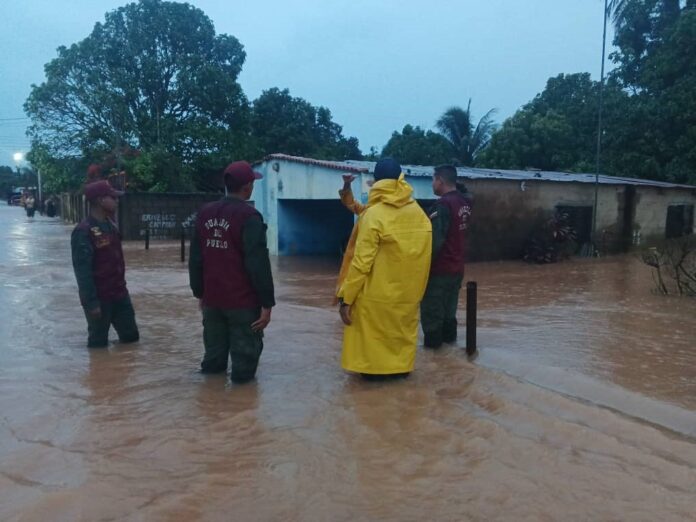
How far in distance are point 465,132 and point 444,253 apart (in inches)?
1262

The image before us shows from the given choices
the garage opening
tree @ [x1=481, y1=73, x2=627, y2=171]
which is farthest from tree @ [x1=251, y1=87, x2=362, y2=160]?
the garage opening

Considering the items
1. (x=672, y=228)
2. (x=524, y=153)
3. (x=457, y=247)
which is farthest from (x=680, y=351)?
(x=524, y=153)

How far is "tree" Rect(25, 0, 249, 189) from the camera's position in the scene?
28.5 m

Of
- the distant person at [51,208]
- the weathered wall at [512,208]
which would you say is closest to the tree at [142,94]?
the weathered wall at [512,208]

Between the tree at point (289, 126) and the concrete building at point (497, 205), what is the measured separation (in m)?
13.1

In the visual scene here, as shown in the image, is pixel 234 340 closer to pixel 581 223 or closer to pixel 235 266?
pixel 235 266

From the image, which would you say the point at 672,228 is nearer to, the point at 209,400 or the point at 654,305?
the point at 654,305

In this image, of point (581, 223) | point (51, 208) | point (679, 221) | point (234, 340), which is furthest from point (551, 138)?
point (51, 208)

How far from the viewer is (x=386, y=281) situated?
548cm

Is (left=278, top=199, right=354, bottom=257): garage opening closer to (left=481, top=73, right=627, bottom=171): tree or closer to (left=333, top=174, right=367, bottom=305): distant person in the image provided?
(left=481, top=73, right=627, bottom=171): tree

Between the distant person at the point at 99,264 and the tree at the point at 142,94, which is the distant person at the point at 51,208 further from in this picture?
the distant person at the point at 99,264

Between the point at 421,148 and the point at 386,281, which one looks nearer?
the point at 386,281

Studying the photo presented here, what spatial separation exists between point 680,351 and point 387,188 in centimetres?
391

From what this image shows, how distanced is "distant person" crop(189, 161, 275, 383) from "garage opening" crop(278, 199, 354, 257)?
1462 cm
